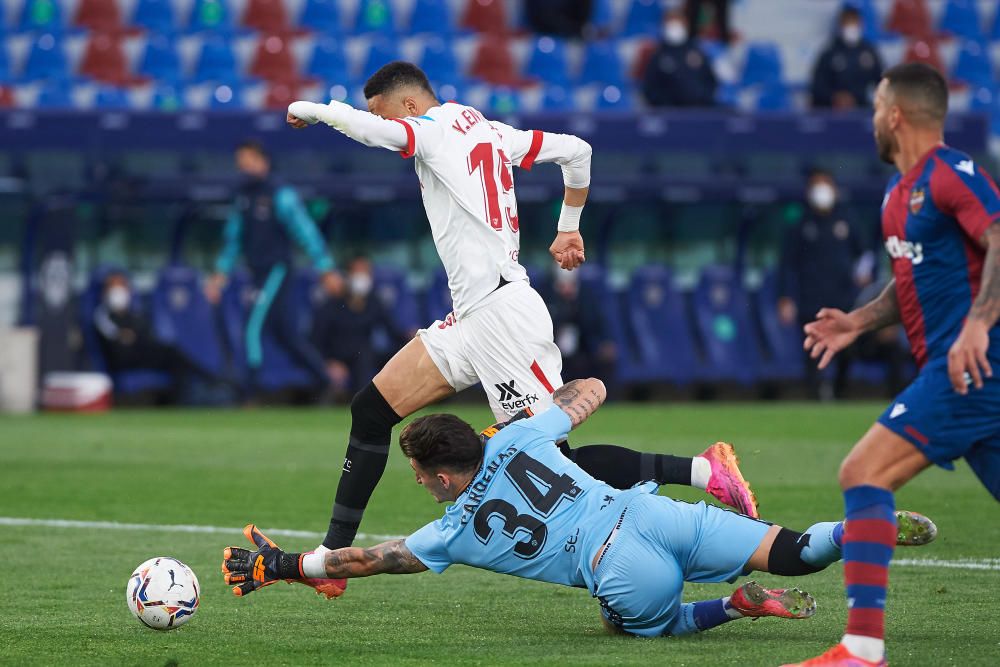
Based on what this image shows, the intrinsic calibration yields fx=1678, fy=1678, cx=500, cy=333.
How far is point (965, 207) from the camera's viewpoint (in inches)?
195

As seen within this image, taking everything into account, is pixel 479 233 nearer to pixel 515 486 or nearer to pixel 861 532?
pixel 515 486

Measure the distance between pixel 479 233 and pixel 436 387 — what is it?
68 cm

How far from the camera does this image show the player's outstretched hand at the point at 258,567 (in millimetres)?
6254

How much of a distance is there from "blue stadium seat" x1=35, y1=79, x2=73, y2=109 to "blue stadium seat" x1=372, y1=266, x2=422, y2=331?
13.1ft

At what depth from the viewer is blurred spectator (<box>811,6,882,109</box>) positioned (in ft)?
65.6

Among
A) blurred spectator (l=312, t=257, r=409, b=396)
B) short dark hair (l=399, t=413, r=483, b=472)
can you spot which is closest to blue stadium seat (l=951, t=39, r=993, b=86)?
blurred spectator (l=312, t=257, r=409, b=396)

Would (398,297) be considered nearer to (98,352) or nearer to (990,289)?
(98,352)

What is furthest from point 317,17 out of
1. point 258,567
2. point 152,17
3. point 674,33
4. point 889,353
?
point 258,567

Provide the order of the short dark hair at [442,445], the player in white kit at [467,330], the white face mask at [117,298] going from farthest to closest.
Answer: the white face mask at [117,298], the player in white kit at [467,330], the short dark hair at [442,445]

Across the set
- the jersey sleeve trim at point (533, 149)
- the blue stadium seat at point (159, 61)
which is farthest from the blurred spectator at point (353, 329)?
the jersey sleeve trim at point (533, 149)

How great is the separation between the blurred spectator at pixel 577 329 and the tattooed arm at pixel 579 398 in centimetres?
1198

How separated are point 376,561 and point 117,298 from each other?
12.2 meters

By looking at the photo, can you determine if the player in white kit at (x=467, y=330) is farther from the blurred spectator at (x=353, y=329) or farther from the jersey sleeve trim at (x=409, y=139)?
the blurred spectator at (x=353, y=329)

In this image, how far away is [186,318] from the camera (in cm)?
1861
